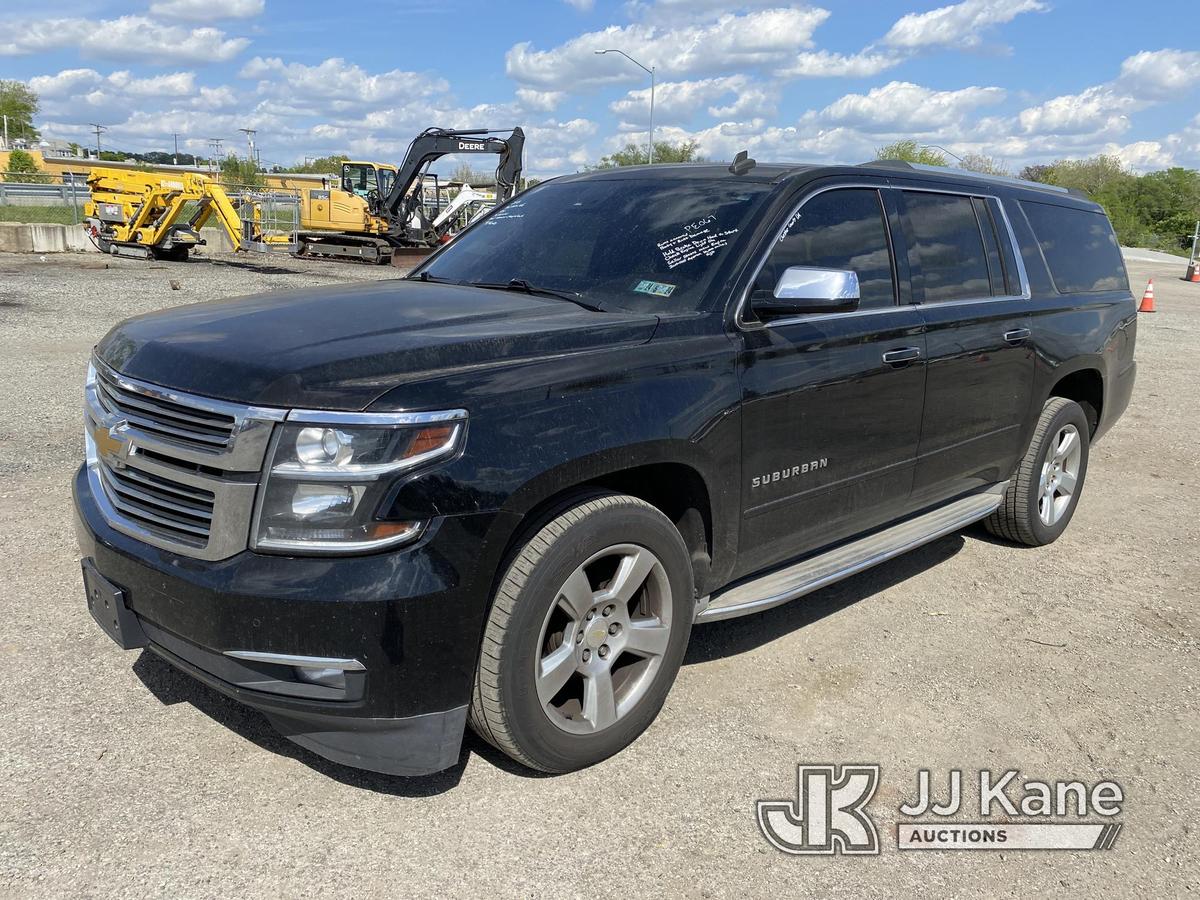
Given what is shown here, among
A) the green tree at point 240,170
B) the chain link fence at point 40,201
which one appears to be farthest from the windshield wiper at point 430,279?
the green tree at point 240,170

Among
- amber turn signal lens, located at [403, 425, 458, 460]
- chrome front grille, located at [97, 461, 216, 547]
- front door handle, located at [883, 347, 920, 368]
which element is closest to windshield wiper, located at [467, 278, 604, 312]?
amber turn signal lens, located at [403, 425, 458, 460]

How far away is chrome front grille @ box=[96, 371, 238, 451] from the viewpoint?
263 centimetres

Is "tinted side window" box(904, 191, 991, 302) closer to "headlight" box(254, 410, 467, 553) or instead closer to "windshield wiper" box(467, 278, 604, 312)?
"windshield wiper" box(467, 278, 604, 312)

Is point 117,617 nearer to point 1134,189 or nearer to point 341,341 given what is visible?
point 341,341

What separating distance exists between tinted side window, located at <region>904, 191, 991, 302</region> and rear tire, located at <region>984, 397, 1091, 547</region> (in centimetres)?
104

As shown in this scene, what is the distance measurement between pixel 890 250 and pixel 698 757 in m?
2.31

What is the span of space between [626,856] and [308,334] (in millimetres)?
1816

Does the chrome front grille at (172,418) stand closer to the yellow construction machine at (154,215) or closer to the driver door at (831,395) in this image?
the driver door at (831,395)

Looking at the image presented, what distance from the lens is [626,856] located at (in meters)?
2.79

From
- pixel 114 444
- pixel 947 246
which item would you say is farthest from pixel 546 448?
pixel 947 246

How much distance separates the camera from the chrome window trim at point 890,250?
352 centimetres

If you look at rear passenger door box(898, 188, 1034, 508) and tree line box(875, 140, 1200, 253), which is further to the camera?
tree line box(875, 140, 1200, 253)

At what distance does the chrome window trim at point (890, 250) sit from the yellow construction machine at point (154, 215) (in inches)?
824

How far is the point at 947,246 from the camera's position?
4551 millimetres
